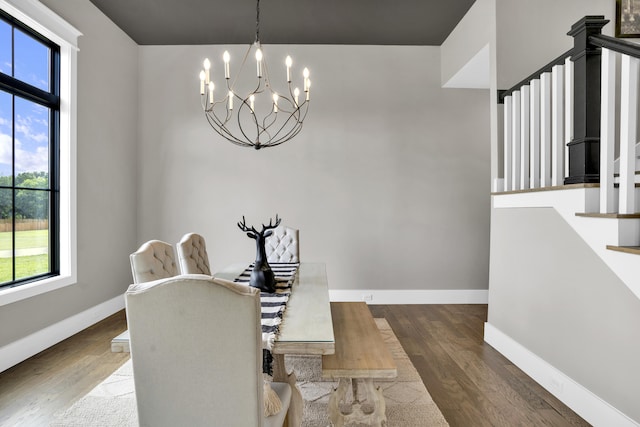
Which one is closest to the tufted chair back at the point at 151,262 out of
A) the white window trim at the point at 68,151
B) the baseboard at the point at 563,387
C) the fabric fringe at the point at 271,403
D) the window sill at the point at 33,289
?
the fabric fringe at the point at 271,403

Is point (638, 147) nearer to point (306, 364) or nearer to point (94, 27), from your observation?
point (306, 364)

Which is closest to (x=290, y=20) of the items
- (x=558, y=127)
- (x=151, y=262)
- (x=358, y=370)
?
(x=558, y=127)

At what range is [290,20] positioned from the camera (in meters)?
4.04

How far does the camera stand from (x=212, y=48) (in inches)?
184

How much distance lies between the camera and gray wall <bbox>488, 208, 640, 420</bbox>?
6.31ft

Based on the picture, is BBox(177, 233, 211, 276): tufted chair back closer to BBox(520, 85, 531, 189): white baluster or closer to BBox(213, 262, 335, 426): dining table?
BBox(213, 262, 335, 426): dining table

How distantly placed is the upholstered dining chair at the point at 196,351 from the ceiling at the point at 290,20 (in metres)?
3.35

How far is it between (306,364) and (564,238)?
1.99m

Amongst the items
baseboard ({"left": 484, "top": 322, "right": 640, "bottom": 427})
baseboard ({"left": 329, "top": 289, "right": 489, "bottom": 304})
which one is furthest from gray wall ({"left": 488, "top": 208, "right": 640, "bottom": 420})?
baseboard ({"left": 329, "top": 289, "right": 489, "bottom": 304})

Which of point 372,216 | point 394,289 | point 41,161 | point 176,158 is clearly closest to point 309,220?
point 372,216

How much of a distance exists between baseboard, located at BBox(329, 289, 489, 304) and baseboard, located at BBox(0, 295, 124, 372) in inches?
97.1

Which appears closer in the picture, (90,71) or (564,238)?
(564,238)

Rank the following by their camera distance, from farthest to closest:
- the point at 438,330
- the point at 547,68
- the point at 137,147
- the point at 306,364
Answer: the point at 137,147
the point at 438,330
the point at 306,364
the point at 547,68

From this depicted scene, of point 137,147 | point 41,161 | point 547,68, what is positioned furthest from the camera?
point 137,147
